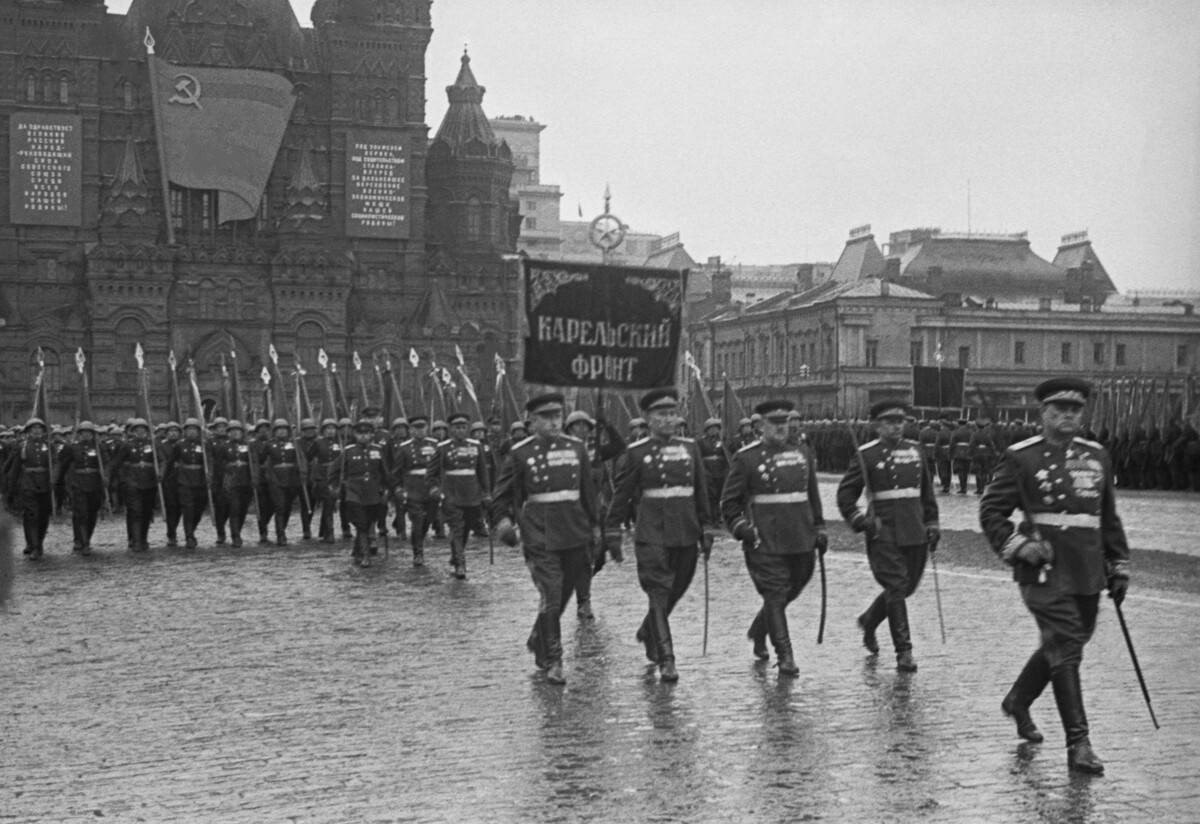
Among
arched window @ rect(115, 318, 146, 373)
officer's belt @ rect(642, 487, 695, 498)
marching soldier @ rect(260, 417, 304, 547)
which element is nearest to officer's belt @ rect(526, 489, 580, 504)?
officer's belt @ rect(642, 487, 695, 498)

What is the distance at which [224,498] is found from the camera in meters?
26.1

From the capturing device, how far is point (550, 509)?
39.2ft

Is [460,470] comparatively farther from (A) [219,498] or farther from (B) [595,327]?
(A) [219,498]

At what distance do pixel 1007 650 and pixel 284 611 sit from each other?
21.0ft

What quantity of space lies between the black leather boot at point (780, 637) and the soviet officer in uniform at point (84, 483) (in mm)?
14279

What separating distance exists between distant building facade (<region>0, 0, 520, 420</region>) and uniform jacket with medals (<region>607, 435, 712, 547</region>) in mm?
59296

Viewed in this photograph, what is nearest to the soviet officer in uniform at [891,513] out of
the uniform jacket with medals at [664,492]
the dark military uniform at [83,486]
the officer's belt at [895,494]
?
the officer's belt at [895,494]

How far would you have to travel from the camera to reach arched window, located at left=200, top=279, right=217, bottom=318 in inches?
2889

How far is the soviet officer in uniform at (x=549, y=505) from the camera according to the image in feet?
39.1

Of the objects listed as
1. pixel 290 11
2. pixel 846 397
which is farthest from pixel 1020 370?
pixel 290 11

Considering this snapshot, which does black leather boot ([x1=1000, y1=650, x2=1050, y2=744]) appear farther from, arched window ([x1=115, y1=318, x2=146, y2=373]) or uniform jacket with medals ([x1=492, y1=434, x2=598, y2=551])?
arched window ([x1=115, y1=318, x2=146, y2=373])

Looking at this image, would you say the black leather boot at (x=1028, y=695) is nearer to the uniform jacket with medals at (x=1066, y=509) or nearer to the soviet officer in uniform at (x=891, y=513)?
the uniform jacket with medals at (x=1066, y=509)

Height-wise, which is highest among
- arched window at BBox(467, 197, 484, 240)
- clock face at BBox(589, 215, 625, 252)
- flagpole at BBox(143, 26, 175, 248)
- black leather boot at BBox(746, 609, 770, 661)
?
flagpole at BBox(143, 26, 175, 248)

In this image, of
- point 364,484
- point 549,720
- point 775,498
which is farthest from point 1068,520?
point 364,484
